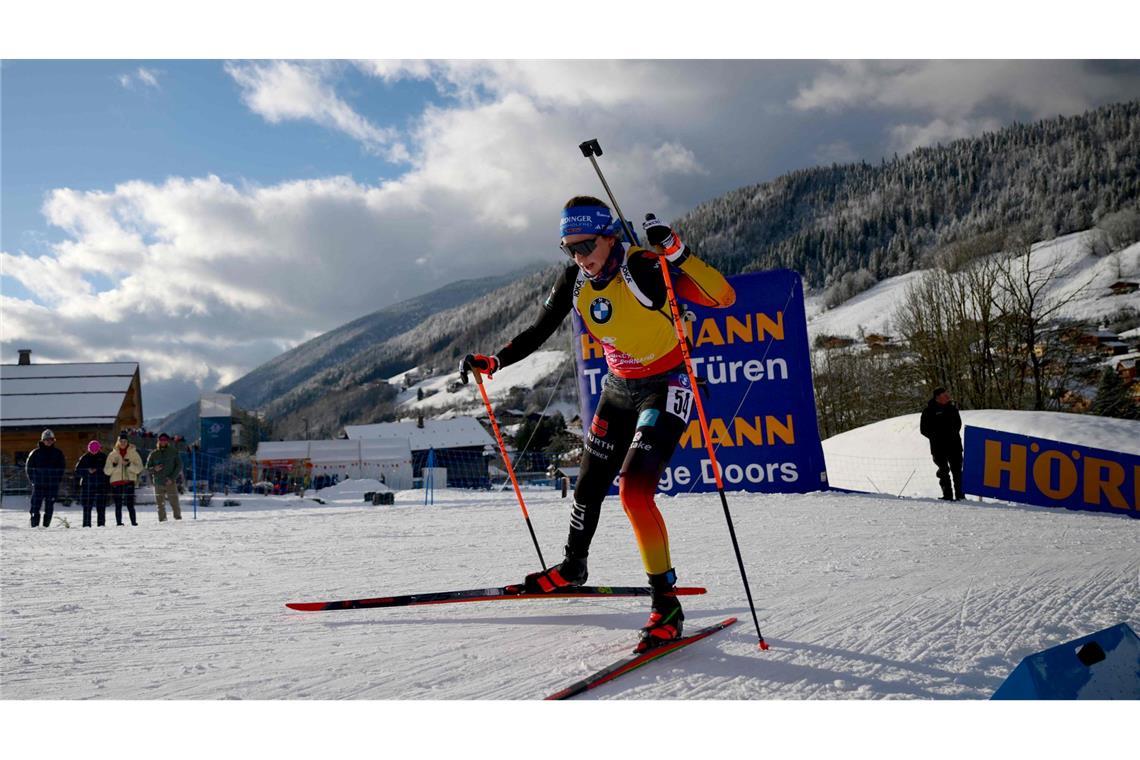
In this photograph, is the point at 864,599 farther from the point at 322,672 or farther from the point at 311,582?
the point at 311,582

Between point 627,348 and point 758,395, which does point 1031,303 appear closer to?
point 758,395

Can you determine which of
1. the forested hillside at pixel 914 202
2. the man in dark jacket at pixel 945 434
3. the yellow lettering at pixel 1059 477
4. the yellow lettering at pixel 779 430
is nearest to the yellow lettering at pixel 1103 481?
the yellow lettering at pixel 1059 477

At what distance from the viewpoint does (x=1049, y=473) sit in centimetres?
1024

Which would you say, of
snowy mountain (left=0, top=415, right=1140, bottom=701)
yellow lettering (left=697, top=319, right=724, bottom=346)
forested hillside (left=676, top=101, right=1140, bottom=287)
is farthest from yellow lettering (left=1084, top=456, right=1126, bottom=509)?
forested hillside (left=676, top=101, right=1140, bottom=287)

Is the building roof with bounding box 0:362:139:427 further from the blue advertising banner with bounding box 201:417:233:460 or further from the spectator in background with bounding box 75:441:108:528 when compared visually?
the spectator in background with bounding box 75:441:108:528

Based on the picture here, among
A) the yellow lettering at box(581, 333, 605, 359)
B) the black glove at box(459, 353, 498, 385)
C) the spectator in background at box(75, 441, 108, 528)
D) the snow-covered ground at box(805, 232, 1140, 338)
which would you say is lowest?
the spectator in background at box(75, 441, 108, 528)

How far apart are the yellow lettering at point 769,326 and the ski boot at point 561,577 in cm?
780

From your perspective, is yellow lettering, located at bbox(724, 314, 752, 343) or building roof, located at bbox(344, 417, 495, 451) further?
building roof, located at bbox(344, 417, 495, 451)

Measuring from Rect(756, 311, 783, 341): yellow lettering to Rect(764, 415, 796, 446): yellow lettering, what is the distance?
1.16 metres

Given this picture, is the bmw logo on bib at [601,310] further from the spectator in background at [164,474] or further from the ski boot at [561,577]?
the spectator in background at [164,474]

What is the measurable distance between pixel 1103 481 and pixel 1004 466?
1.15 meters

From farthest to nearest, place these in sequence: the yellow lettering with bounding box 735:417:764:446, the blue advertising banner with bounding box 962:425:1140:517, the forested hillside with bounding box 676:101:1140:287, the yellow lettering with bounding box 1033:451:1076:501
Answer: the forested hillside with bounding box 676:101:1140:287
the yellow lettering with bounding box 735:417:764:446
the yellow lettering with bounding box 1033:451:1076:501
the blue advertising banner with bounding box 962:425:1140:517

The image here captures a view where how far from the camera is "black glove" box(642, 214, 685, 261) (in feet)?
10.6

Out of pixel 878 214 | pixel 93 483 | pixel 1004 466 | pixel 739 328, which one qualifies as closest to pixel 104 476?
pixel 93 483
